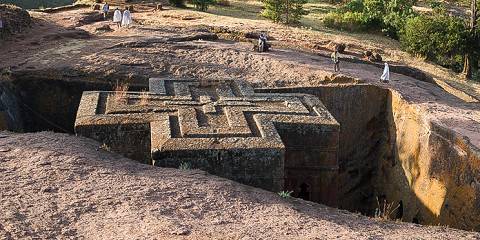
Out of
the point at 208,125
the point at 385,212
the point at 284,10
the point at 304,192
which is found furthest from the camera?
the point at 284,10

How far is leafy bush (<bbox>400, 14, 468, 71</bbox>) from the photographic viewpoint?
17.9 m

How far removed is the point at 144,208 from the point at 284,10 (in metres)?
16.9

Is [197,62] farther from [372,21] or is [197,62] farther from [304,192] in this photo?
[372,21]

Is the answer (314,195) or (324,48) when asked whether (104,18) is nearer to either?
(324,48)

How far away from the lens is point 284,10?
2116cm

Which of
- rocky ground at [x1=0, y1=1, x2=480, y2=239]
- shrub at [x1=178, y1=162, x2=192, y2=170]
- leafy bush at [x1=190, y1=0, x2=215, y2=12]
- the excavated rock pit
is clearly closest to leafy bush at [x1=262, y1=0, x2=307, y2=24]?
leafy bush at [x1=190, y1=0, x2=215, y2=12]

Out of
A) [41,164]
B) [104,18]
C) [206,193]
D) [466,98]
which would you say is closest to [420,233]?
[206,193]

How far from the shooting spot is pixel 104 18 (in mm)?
17922

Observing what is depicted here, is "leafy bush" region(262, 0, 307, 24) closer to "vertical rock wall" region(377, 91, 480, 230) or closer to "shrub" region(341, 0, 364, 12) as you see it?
"shrub" region(341, 0, 364, 12)

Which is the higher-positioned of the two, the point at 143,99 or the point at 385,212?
the point at 143,99

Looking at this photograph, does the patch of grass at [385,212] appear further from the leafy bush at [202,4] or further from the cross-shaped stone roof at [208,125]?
the leafy bush at [202,4]

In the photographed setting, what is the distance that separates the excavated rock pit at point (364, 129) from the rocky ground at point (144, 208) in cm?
363

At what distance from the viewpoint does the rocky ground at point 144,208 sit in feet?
16.2

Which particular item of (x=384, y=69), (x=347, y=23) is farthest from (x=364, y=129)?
(x=347, y=23)
